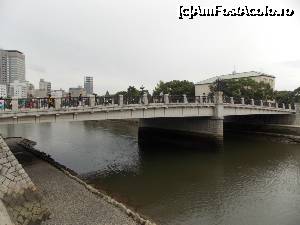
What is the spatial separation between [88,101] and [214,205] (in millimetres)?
11995

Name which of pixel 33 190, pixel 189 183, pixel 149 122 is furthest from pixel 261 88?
pixel 33 190

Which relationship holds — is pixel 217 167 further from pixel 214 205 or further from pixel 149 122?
pixel 149 122

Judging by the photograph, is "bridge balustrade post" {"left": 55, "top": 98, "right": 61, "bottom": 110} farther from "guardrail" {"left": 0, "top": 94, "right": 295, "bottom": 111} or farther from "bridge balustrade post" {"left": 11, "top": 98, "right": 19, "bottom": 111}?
"bridge balustrade post" {"left": 11, "top": 98, "right": 19, "bottom": 111}

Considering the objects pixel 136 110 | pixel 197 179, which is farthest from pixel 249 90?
pixel 197 179

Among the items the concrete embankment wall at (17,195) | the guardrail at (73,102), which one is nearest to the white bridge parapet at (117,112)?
the guardrail at (73,102)

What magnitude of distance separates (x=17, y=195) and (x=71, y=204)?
8.01ft

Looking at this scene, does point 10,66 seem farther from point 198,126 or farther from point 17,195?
point 17,195

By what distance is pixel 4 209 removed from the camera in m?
10.8

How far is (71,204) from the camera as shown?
13359 millimetres

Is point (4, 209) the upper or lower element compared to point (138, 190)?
upper

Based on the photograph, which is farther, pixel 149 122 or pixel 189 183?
pixel 149 122

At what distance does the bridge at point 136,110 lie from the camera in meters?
19.3

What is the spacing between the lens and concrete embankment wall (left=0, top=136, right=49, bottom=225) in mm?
11461

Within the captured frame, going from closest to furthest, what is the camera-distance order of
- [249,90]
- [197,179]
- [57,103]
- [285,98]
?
[57,103] < [197,179] < [249,90] < [285,98]
